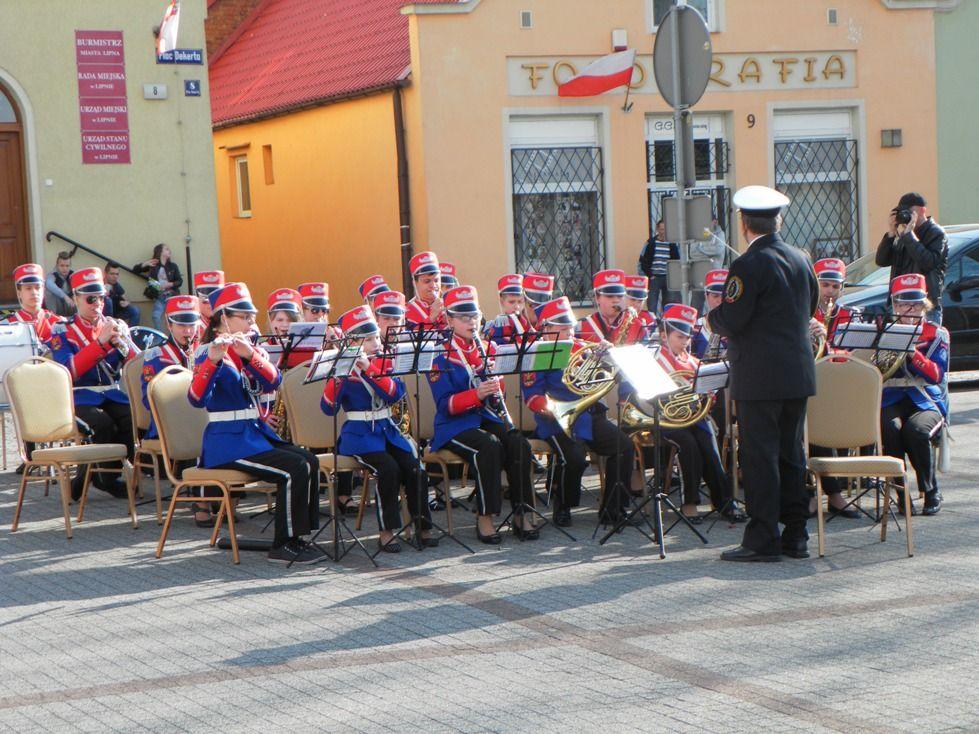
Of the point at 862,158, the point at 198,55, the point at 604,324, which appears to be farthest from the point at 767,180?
the point at 604,324

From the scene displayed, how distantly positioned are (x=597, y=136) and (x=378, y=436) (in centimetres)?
1300

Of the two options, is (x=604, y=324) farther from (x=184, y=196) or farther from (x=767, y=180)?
(x=767, y=180)

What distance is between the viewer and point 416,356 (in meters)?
9.13

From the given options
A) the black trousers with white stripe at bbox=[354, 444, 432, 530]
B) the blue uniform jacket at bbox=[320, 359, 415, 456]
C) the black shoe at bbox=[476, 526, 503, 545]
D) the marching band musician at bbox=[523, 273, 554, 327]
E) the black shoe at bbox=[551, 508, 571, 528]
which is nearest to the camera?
the black trousers with white stripe at bbox=[354, 444, 432, 530]

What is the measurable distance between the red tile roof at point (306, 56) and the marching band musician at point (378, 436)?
12295 mm

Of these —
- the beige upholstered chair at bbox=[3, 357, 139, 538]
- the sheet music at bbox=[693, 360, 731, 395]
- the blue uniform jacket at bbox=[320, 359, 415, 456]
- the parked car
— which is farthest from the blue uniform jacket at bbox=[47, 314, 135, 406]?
the parked car

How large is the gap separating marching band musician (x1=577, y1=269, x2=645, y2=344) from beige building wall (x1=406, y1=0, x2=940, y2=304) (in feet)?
32.7

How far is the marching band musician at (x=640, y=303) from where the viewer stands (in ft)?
37.7

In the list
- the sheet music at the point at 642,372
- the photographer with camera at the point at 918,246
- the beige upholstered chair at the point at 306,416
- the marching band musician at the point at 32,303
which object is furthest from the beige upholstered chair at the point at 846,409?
the marching band musician at the point at 32,303

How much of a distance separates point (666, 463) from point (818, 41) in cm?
1331

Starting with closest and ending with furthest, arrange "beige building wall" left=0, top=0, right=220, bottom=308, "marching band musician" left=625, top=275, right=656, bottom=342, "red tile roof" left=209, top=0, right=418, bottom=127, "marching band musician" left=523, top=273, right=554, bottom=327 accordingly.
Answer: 1. "marching band musician" left=625, top=275, right=656, bottom=342
2. "marching band musician" left=523, top=273, right=554, bottom=327
3. "beige building wall" left=0, top=0, right=220, bottom=308
4. "red tile roof" left=209, top=0, right=418, bottom=127

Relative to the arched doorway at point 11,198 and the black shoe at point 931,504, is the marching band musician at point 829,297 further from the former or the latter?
the arched doorway at point 11,198

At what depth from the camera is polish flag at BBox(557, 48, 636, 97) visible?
2092cm

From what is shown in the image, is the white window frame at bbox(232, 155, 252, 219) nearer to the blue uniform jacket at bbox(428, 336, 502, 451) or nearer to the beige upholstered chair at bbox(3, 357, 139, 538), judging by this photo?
the beige upholstered chair at bbox(3, 357, 139, 538)
